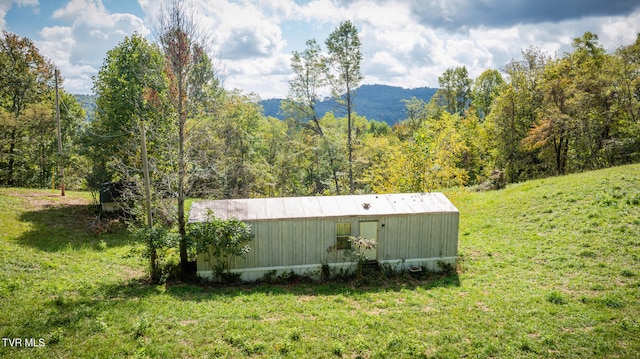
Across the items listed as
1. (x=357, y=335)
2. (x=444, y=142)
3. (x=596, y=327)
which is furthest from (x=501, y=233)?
(x=357, y=335)

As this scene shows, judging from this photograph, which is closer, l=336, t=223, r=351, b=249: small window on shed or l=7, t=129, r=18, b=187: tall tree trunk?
l=336, t=223, r=351, b=249: small window on shed

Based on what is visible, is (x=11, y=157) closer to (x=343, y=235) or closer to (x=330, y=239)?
(x=330, y=239)

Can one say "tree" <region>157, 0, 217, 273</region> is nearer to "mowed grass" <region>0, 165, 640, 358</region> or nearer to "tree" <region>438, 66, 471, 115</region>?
"mowed grass" <region>0, 165, 640, 358</region>

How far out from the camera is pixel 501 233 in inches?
721

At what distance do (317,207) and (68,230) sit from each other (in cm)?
1352

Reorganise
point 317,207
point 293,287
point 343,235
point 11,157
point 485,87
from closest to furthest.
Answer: point 293,287 → point 343,235 → point 317,207 → point 11,157 → point 485,87

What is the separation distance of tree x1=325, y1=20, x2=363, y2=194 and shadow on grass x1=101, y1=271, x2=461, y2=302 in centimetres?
1405

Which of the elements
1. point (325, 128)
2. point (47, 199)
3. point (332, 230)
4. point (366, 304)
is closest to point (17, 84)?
point (47, 199)

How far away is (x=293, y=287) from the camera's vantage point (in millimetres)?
13211

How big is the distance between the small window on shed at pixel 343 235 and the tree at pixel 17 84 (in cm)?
2882

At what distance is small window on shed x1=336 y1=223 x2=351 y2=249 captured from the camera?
14.5 metres

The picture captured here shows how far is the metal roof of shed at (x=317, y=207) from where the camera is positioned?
14039 millimetres

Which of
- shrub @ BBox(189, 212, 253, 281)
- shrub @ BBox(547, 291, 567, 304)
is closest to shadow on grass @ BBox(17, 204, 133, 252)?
shrub @ BBox(189, 212, 253, 281)

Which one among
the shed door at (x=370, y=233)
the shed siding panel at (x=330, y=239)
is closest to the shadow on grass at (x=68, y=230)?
the shed siding panel at (x=330, y=239)
